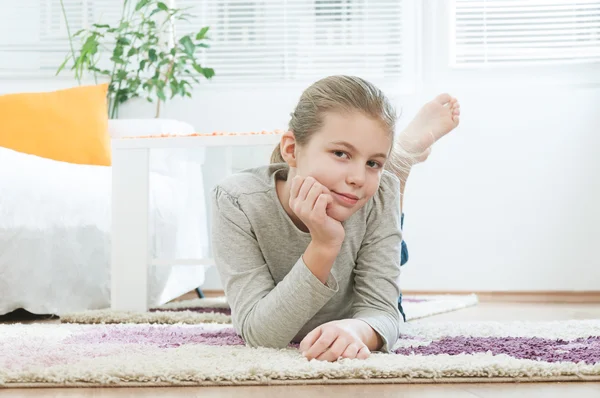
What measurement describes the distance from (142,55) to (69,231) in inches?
48.4

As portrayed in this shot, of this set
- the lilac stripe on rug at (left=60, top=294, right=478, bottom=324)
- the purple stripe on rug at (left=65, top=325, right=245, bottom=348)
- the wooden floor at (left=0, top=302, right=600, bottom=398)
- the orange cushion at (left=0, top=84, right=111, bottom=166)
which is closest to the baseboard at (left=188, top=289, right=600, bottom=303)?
the lilac stripe on rug at (left=60, top=294, right=478, bottom=324)

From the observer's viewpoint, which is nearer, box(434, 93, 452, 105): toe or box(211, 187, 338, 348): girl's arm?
box(211, 187, 338, 348): girl's arm

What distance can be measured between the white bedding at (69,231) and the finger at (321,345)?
110cm

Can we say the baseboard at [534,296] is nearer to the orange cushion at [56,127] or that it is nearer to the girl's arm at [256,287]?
the orange cushion at [56,127]

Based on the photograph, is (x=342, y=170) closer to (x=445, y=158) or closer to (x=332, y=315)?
(x=332, y=315)

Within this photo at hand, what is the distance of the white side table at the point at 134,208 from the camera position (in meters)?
2.12

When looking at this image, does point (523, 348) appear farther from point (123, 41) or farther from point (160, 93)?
point (123, 41)

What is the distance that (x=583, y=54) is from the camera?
3.03 metres

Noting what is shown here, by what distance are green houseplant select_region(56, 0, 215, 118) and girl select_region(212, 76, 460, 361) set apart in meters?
1.58

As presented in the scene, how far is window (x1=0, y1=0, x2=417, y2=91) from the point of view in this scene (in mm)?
3131

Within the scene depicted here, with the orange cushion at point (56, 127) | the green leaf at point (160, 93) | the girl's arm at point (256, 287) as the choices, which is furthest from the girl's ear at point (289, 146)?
the green leaf at point (160, 93)

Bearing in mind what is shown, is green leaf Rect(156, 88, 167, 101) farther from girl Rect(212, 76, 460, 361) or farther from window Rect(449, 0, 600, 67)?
girl Rect(212, 76, 460, 361)

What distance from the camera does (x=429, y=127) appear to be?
190cm

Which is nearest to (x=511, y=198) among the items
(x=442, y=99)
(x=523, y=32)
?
(x=523, y=32)
